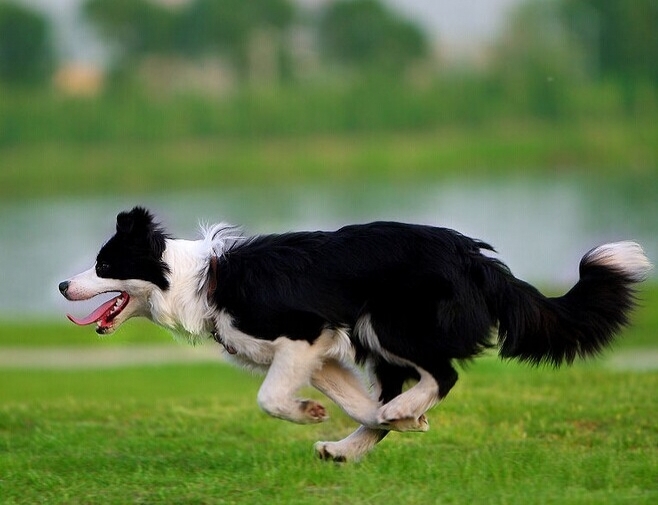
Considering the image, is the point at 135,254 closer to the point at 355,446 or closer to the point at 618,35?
the point at 355,446

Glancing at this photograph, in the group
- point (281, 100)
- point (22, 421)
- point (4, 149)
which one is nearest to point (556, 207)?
point (281, 100)

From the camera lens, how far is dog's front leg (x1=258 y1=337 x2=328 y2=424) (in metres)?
6.61

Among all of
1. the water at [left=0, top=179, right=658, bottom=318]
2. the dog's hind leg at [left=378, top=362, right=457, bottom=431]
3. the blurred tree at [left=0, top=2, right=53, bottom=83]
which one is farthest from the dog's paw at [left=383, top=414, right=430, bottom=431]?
the blurred tree at [left=0, top=2, right=53, bottom=83]

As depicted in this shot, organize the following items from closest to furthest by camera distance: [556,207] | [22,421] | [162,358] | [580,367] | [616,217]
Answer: [22,421]
[580,367]
[162,358]
[616,217]
[556,207]

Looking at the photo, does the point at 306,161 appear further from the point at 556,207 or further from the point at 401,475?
the point at 401,475

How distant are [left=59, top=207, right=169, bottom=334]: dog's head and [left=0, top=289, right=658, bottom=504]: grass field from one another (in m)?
0.81

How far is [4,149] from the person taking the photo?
45.5m

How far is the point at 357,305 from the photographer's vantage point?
6715 mm

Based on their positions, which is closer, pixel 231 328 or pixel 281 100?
pixel 231 328

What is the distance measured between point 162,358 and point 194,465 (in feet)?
29.1

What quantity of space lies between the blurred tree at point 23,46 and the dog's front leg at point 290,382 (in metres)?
42.8

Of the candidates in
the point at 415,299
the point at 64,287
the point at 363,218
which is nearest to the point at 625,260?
the point at 415,299

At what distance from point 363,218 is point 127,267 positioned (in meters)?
24.7

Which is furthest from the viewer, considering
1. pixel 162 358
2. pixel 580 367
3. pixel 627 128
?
pixel 627 128
